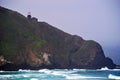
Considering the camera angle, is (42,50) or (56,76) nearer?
(56,76)

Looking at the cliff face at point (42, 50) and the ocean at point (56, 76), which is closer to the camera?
the ocean at point (56, 76)

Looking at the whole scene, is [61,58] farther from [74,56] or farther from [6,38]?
[6,38]

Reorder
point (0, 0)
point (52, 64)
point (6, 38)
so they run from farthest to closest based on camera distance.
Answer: point (52, 64), point (6, 38), point (0, 0)

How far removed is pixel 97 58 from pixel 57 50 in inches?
126

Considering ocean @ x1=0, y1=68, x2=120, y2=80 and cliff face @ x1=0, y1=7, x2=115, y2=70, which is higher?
cliff face @ x1=0, y1=7, x2=115, y2=70

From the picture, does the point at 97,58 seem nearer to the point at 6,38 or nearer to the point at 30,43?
the point at 30,43

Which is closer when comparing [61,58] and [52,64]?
[61,58]

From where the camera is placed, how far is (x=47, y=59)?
21.0m

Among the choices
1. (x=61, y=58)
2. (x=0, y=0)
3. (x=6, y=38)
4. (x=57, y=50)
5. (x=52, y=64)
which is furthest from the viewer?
(x=52, y=64)

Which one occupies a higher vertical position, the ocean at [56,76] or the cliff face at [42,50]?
the cliff face at [42,50]

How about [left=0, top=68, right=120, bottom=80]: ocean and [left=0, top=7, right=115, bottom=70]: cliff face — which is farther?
[left=0, top=7, right=115, bottom=70]: cliff face

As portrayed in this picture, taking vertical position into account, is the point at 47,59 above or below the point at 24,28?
below

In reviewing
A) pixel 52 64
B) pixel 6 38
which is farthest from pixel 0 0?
pixel 52 64

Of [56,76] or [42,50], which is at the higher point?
[42,50]
